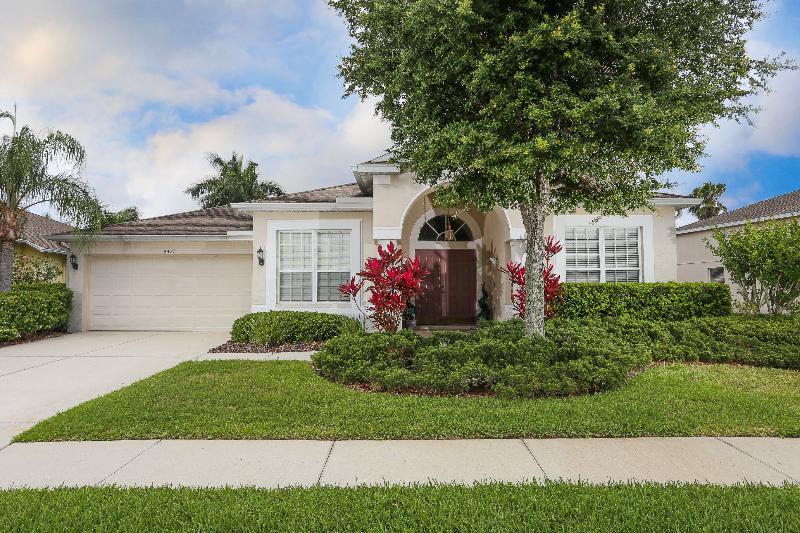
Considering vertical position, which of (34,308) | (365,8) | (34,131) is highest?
(365,8)

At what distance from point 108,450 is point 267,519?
7.73ft

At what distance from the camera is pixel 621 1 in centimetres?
627

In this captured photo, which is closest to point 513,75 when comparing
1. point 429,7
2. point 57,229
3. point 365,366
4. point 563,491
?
point 429,7

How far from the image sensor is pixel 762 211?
18.3 metres

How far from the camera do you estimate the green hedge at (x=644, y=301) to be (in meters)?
10.6

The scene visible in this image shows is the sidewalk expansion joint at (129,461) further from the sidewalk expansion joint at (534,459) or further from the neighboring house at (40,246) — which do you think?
the neighboring house at (40,246)

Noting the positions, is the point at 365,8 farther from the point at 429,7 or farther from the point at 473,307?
the point at 473,307

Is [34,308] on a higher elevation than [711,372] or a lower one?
higher

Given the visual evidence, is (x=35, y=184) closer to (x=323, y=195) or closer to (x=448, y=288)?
(x=323, y=195)

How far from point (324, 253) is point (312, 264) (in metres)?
0.43

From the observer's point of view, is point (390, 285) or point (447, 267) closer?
point (390, 285)

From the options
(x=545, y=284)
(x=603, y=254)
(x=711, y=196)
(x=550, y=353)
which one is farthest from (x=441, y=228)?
(x=711, y=196)

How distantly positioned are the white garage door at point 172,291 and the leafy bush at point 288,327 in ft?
11.0

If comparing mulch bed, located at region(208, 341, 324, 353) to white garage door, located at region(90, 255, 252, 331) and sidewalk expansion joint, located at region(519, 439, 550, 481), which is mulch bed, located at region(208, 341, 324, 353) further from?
sidewalk expansion joint, located at region(519, 439, 550, 481)
